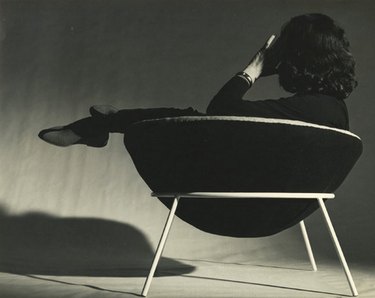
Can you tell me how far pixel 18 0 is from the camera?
9.32ft

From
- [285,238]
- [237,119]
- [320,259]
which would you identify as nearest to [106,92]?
[285,238]

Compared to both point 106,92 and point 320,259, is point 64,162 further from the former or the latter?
point 320,259

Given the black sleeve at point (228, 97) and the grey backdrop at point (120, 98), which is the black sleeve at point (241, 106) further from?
the grey backdrop at point (120, 98)

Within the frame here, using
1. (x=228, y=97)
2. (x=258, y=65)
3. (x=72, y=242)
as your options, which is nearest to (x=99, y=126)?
(x=228, y=97)

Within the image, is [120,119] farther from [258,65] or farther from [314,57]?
[314,57]

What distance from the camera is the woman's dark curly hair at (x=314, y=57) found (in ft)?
5.22

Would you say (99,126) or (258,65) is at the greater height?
(258,65)

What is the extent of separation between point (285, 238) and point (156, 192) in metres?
1.11

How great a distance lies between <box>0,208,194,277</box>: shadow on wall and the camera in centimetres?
229

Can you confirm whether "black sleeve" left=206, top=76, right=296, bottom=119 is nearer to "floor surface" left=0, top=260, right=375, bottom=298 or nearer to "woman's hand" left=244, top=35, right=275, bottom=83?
"woman's hand" left=244, top=35, right=275, bottom=83

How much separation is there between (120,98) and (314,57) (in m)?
1.31

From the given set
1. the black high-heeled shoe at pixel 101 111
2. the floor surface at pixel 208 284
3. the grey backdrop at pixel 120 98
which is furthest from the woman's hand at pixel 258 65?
the grey backdrop at pixel 120 98

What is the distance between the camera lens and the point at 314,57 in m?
1.59

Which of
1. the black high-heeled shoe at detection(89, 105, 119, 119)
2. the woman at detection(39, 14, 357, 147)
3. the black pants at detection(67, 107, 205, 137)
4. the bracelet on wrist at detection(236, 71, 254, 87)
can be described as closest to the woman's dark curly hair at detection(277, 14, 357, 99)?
the woman at detection(39, 14, 357, 147)
